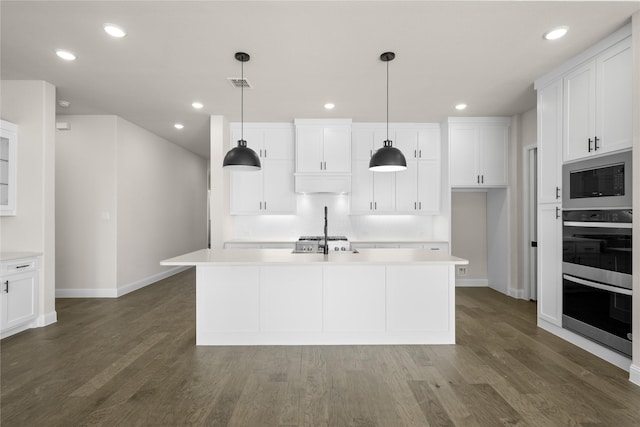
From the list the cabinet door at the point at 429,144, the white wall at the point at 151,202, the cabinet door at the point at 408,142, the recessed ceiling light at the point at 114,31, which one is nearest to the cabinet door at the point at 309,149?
the cabinet door at the point at 408,142

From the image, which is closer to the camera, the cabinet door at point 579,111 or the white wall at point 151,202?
the cabinet door at point 579,111

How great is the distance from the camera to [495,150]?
541cm

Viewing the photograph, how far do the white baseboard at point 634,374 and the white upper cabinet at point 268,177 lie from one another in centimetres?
438

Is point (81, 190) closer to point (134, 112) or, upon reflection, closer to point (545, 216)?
point (134, 112)

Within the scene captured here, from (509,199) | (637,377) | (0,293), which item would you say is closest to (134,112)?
(0,293)

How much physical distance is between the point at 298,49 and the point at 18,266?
3.70 metres

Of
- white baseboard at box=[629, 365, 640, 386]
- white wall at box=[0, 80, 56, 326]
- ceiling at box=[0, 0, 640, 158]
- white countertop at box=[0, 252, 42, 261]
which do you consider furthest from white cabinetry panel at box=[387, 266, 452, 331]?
white wall at box=[0, 80, 56, 326]

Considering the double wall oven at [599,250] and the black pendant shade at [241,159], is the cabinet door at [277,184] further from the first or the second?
the double wall oven at [599,250]

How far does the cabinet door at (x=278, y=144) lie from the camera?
567 centimetres

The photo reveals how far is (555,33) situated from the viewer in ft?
9.43

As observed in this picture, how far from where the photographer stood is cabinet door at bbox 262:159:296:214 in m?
5.67

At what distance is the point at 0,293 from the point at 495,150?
6598mm

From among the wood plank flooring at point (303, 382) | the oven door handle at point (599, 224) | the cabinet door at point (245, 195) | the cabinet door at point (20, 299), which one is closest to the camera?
the wood plank flooring at point (303, 382)

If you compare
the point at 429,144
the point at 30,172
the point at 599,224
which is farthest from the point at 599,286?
the point at 30,172
